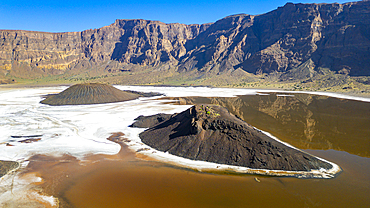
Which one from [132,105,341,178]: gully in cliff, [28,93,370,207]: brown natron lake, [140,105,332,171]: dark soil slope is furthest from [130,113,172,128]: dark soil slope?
[28,93,370,207]: brown natron lake

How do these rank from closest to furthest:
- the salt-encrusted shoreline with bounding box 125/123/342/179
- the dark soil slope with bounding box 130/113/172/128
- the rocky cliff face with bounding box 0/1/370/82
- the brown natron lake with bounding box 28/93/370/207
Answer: the brown natron lake with bounding box 28/93/370/207
the salt-encrusted shoreline with bounding box 125/123/342/179
the dark soil slope with bounding box 130/113/172/128
the rocky cliff face with bounding box 0/1/370/82

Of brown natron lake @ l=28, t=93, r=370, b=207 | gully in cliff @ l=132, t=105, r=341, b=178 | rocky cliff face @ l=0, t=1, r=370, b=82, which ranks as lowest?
brown natron lake @ l=28, t=93, r=370, b=207

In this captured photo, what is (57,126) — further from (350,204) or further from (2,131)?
(350,204)

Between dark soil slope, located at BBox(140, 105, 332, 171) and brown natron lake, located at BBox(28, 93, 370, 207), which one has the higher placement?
dark soil slope, located at BBox(140, 105, 332, 171)

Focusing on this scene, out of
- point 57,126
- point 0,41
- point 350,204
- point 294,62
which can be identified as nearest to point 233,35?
point 294,62

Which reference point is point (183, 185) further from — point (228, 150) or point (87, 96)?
point (87, 96)

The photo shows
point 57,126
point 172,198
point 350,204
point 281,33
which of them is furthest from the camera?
point 281,33

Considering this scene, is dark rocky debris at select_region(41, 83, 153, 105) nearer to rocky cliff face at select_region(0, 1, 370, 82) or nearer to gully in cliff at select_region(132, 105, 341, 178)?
gully in cliff at select_region(132, 105, 341, 178)
